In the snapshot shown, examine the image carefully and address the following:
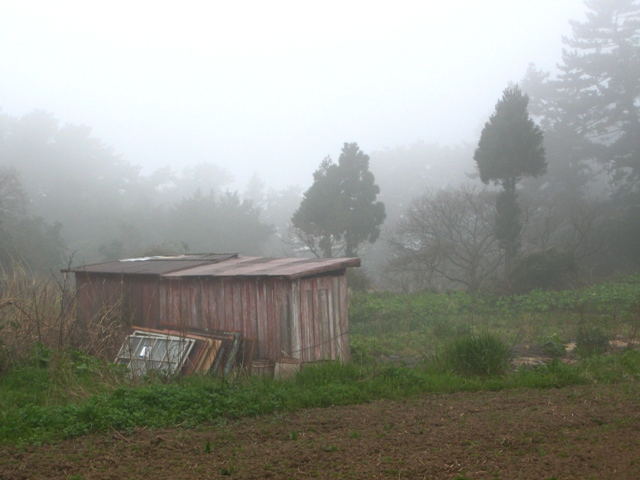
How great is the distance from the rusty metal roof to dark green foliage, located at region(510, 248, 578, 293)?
13.8 metres

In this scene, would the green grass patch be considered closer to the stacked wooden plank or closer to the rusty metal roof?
the stacked wooden plank

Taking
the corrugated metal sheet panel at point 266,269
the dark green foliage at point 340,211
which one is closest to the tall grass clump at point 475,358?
the corrugated metal sheet panel at point 266,269

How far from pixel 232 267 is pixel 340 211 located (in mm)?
21363

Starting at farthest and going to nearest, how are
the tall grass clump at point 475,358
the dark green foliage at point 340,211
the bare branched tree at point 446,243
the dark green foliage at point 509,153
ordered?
the dark green foliage at point 340,211
the dark green foliage at point 509,153
the bare branched tree at point 446,243
the tall grass clump at point 475,358

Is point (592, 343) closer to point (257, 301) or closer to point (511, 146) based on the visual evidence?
point (257, 301)

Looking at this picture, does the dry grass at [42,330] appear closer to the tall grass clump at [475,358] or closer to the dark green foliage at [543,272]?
the tall grass clump at [475,358]

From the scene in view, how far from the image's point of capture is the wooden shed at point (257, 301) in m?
9.52

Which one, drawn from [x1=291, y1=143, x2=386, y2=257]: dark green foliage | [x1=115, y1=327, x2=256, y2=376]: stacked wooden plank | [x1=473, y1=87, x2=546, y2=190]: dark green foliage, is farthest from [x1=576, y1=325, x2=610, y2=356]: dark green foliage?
[x1=291, y1=143, x2=386, y2=257]: dark green foliage

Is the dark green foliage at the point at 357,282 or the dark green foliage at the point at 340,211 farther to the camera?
the dark green foliage at the point at 340,211

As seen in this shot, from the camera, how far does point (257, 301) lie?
9.80 m

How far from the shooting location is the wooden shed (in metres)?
9.52

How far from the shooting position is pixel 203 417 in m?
5.82

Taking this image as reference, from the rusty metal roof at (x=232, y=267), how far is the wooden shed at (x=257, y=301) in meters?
0.02

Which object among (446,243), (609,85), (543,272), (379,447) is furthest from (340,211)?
(379,447)
